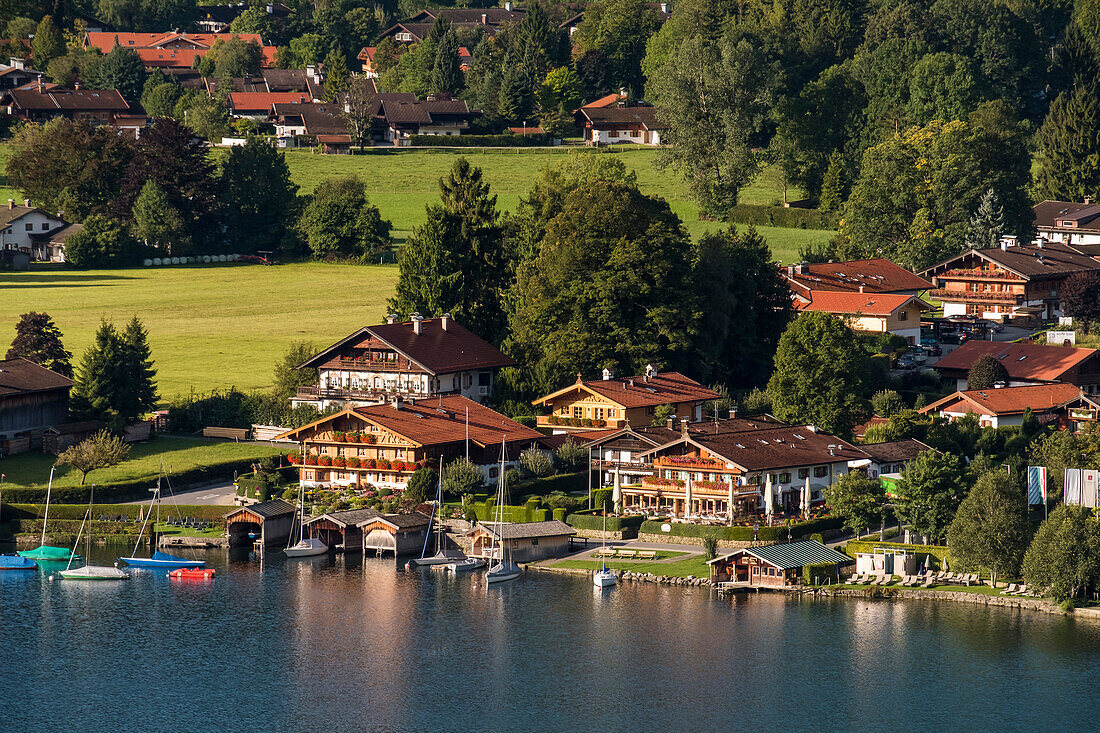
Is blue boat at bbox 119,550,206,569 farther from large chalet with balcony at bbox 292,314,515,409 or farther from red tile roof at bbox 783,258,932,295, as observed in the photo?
red tile roof at bbox 783,258,932,295

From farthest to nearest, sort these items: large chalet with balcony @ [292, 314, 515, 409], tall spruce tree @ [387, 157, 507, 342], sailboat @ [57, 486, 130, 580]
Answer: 1. tall spruce tree @ [387, 157, 507, 342]
2. large chalet with balcony @ [292, 314, 515, 409]
3. sailboat @ [57, 486, 130, 580]

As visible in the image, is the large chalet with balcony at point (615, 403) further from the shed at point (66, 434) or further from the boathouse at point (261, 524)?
the shed at point (66, 434)

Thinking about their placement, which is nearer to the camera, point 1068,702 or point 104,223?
point 1068,702

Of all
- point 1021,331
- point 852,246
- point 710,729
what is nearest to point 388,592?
point 710,729

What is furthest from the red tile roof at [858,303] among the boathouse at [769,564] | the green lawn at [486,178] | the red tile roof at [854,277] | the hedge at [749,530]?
the boathouse at [769,564]

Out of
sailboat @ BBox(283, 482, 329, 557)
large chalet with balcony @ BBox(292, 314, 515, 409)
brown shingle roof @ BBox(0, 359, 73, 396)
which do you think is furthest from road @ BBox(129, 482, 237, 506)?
brown shingle roof @ BBox(0, 359, 73, 396)

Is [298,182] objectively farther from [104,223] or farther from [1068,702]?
[1068,702]
